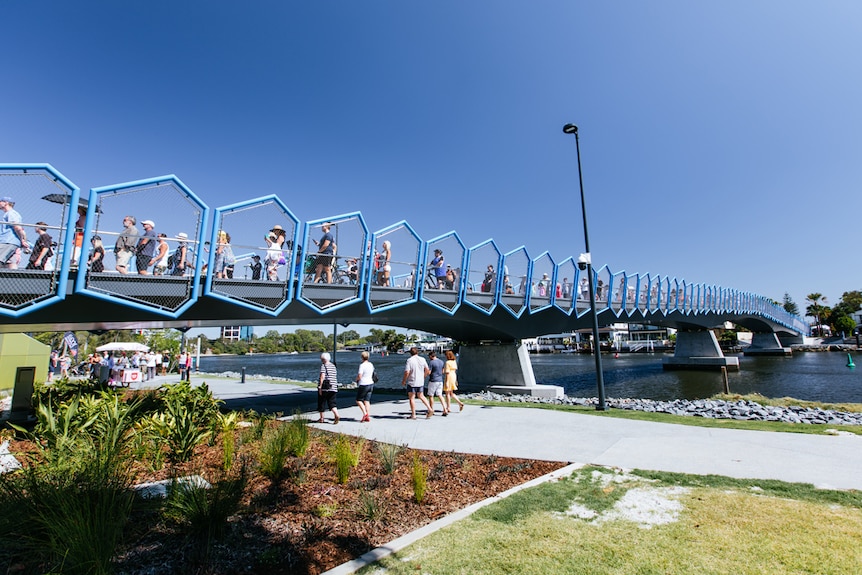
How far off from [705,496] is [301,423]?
19.0 ft

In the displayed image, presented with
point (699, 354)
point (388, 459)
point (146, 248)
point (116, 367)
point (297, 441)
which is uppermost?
point (146, 248)

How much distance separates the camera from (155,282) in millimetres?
9125

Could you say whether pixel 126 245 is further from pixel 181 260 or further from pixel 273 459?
pixel 273 459

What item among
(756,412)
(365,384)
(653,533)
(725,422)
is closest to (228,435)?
(365,384)

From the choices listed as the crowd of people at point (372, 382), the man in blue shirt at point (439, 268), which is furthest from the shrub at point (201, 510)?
the man in blue shirt at point (439, 268)

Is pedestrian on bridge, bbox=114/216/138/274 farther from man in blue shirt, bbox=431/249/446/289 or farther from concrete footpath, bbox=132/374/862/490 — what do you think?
man in blue shirt, bbox=431/249/446/289

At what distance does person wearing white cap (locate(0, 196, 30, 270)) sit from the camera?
7117 millimetres

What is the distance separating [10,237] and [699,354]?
57.9m

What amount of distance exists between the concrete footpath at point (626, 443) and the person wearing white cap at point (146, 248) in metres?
5.32

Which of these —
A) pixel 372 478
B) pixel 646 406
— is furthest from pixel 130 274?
pixel 646 406

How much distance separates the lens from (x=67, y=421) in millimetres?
6512

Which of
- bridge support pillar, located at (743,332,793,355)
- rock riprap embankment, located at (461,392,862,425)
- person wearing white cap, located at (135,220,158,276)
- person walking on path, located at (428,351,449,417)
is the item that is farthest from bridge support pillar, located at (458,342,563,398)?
bridge support pillar, located at (743,332,793,355)

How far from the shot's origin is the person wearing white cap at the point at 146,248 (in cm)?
876

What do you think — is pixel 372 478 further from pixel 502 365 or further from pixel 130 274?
pixel 502 365
